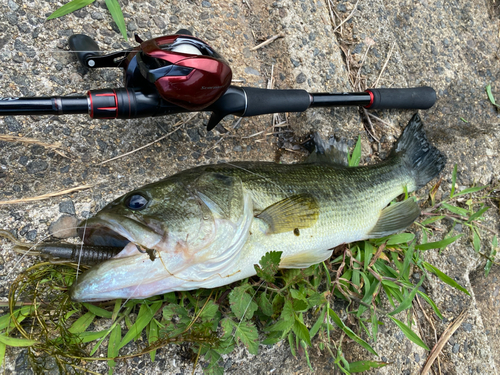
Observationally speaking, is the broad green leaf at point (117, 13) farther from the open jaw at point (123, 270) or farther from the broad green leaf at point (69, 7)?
the open jaw at point (123, 270)

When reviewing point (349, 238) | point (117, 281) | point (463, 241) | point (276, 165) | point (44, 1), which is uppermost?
point (44, 1)

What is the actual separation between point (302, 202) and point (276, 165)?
12.3 inches

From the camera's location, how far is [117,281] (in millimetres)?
1652

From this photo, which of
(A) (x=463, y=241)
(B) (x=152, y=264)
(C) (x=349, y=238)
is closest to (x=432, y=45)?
(A) (x=463, y=241)

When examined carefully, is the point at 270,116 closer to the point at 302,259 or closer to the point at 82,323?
the point at 302,259

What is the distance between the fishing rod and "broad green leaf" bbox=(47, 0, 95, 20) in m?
0.21

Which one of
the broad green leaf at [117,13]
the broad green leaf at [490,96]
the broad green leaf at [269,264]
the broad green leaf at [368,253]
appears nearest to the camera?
the broad green leaf at [269,264]

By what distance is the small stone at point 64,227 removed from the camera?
210 centimetres

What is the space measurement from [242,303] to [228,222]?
0.50 m

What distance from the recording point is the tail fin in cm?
296

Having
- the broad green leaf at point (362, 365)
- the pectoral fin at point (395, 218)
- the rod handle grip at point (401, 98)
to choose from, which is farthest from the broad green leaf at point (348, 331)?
the rod handle grip at point (401, 98)

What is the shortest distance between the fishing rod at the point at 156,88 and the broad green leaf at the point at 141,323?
1.13m

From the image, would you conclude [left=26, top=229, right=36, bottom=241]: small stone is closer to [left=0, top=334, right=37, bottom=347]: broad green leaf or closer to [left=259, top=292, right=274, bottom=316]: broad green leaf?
[left=0, top=334, right=37, bottom=347]: broad green leaf

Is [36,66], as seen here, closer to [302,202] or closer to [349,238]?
[302,202]
